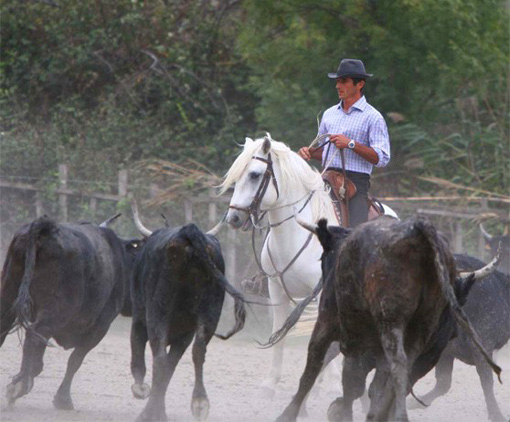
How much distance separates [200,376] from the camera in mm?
7434

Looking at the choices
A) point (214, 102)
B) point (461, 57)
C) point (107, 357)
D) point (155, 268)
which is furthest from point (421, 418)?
point (214, 102)

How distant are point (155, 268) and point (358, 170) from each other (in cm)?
281

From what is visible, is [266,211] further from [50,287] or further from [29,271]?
[29,271]

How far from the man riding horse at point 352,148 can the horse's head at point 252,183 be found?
0.49 meters

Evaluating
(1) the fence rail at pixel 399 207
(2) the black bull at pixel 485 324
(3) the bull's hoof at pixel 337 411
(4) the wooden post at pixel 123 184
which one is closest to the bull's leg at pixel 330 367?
(2) the black bull at pixel 485 324

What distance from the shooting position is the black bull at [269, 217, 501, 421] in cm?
616

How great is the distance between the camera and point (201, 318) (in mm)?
7508

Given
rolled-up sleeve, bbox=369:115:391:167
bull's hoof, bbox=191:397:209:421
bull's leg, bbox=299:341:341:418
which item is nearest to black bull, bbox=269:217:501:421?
bull's hoof, bbox=191:397:209:421

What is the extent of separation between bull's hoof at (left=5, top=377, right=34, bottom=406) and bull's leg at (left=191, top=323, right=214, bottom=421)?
124 cm

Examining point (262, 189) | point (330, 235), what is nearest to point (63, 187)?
point (262, 189)

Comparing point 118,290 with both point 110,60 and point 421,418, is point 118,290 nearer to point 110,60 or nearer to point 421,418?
point 421,418

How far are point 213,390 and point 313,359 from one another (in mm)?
3126

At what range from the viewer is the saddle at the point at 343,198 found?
9695 millimetres

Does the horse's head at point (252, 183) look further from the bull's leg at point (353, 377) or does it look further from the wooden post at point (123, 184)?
the wooden post at point (123, 184)
